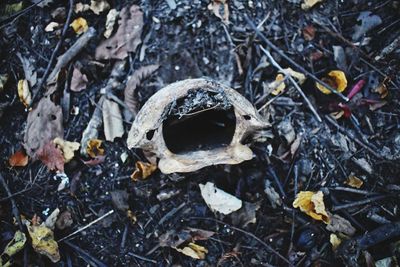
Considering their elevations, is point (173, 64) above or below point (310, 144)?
above

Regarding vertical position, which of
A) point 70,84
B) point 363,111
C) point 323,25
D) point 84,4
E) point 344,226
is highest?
point 84,4

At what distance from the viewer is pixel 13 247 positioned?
2100 mm

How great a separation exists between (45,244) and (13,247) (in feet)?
0.52

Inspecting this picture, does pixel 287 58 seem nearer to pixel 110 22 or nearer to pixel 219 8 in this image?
pixel 219 8

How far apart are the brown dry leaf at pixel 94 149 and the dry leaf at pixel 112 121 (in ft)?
0.19

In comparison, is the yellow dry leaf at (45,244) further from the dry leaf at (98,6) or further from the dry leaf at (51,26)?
the dry leaf at (98,6)

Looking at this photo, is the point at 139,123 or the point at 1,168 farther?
the point at 1,168

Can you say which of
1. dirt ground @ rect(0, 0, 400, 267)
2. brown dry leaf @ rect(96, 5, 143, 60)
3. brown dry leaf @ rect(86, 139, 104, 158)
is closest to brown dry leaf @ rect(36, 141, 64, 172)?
dirt ground @ rect(0, 0, 400, 267)

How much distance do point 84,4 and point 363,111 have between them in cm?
157

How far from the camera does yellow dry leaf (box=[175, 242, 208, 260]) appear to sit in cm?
209

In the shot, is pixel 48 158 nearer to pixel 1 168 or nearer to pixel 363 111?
pixel 1 168

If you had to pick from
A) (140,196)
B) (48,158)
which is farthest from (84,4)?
(140,196)

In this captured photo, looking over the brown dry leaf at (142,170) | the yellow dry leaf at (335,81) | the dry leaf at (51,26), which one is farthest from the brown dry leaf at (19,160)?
the yellow dry leaf at (335,81)

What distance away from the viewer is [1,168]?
2240mm
